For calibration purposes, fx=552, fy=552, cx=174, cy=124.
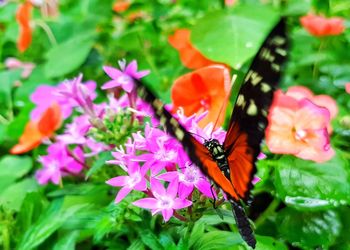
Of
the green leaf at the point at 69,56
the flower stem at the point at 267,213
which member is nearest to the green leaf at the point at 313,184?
the flower stem at the point at 267,213

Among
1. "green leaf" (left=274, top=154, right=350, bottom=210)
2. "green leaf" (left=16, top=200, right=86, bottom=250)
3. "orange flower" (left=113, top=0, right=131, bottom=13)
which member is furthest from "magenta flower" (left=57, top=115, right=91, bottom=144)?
"orange flower" (left=113, top=0, right=131, bottom=13)

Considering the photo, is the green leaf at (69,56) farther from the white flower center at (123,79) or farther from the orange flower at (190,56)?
the white flower center at (123,79)

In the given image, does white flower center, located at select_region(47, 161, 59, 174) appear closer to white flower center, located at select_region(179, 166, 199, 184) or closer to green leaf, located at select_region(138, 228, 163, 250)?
green leaf, located at select_region(138, 228, 163, 250)

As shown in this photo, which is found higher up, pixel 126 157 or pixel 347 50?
pixel 126 157

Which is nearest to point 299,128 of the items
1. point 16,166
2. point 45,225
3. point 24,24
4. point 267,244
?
point 267,244

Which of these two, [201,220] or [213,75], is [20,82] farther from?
[201,220]

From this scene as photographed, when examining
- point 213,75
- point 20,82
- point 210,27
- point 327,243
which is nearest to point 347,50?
point 210,27
